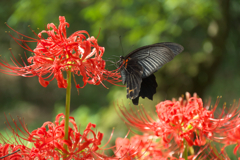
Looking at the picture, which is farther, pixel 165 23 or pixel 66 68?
pixel 165 23

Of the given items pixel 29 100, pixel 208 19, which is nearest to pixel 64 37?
pixel 208 19

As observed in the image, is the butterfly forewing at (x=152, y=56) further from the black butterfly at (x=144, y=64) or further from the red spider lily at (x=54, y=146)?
the red spider lily at (x=54, y=146)

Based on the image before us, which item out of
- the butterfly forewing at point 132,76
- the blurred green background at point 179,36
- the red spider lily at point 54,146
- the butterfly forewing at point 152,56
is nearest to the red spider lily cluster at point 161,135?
the red spider lily at point 54,146

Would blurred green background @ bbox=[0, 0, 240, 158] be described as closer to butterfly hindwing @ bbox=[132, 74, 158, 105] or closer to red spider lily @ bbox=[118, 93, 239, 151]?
butterfly hindwing @ bbox=[132, 74, 158, 105]

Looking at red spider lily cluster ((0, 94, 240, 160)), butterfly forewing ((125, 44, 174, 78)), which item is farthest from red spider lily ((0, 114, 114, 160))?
butterfly forewing ((125, 44, 174, 78))

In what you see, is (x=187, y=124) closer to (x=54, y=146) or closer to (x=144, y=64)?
(x=144, y=64)

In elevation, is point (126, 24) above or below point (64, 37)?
above

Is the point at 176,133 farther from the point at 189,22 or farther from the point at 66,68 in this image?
the point at 189,22

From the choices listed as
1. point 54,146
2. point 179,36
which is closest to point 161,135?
point 54,146
